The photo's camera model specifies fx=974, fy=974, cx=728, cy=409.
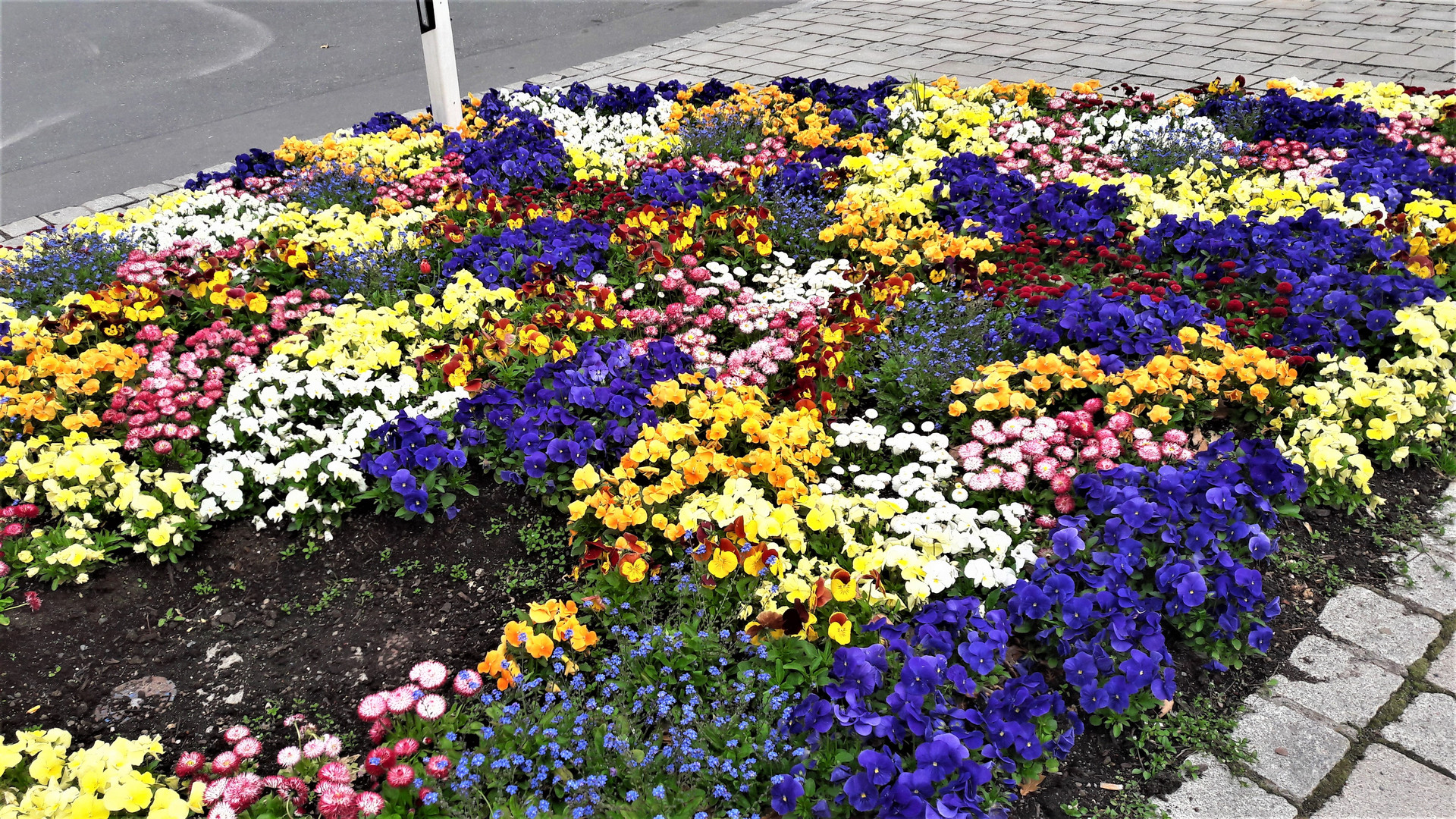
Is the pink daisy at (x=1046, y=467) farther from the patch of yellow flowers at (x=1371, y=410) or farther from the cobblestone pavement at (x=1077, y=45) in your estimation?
the cobblestone pavement at (x=1077, y=45)

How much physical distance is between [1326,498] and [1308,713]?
103 cm

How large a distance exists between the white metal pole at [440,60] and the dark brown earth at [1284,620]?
5.57 metres

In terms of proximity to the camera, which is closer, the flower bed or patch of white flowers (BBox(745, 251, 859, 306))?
the flower bed

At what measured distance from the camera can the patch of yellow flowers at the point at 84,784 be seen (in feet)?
7.72

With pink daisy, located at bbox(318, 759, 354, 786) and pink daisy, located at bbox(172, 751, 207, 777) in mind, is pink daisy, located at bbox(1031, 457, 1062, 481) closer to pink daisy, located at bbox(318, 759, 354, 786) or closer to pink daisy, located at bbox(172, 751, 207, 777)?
pink daisy, located at bbox(318, 759, 354, 786)

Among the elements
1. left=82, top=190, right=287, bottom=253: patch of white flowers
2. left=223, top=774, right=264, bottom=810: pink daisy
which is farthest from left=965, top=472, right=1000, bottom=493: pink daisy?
left=82, top=190, right=287, bottom=253: patch of white flowers

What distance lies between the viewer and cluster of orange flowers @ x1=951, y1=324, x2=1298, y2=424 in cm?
373

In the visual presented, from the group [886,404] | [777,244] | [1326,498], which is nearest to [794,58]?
[777,244]

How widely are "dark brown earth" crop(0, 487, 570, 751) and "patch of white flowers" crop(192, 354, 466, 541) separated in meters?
0.14

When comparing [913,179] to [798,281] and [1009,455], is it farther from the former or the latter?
[1009,455]

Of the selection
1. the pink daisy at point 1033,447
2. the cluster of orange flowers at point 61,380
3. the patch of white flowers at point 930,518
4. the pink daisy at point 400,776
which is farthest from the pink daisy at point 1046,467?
the cluster of orange flowers at point 61,380

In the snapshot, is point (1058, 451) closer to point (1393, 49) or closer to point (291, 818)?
point (291, 818)

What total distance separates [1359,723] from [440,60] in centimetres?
617

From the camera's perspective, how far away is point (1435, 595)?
3.21 metres
